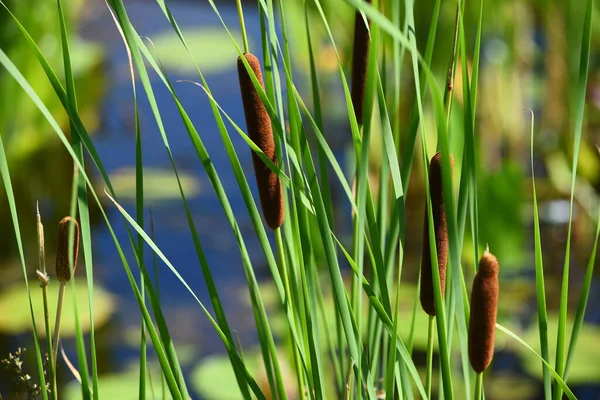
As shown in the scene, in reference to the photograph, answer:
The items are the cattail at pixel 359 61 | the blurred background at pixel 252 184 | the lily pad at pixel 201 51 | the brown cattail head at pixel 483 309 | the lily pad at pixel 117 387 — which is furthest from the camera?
the lily pad at pixel 201 51

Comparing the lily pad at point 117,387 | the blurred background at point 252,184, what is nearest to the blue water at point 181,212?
the blurred background at point 252,184

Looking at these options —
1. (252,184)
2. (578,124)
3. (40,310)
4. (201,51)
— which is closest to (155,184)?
(252,184)

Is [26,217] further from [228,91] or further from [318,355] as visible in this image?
[318,355]

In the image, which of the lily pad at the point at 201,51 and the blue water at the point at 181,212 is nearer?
the blue water at the point at 181,212

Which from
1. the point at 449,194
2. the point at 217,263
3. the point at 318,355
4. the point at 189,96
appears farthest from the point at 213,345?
the point at 449,194

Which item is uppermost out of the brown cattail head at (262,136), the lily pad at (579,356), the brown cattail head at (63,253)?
the brown cattail head at (262,136)

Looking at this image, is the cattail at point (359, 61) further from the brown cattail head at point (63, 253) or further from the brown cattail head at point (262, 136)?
the brown cattail head at point (63, 253)
